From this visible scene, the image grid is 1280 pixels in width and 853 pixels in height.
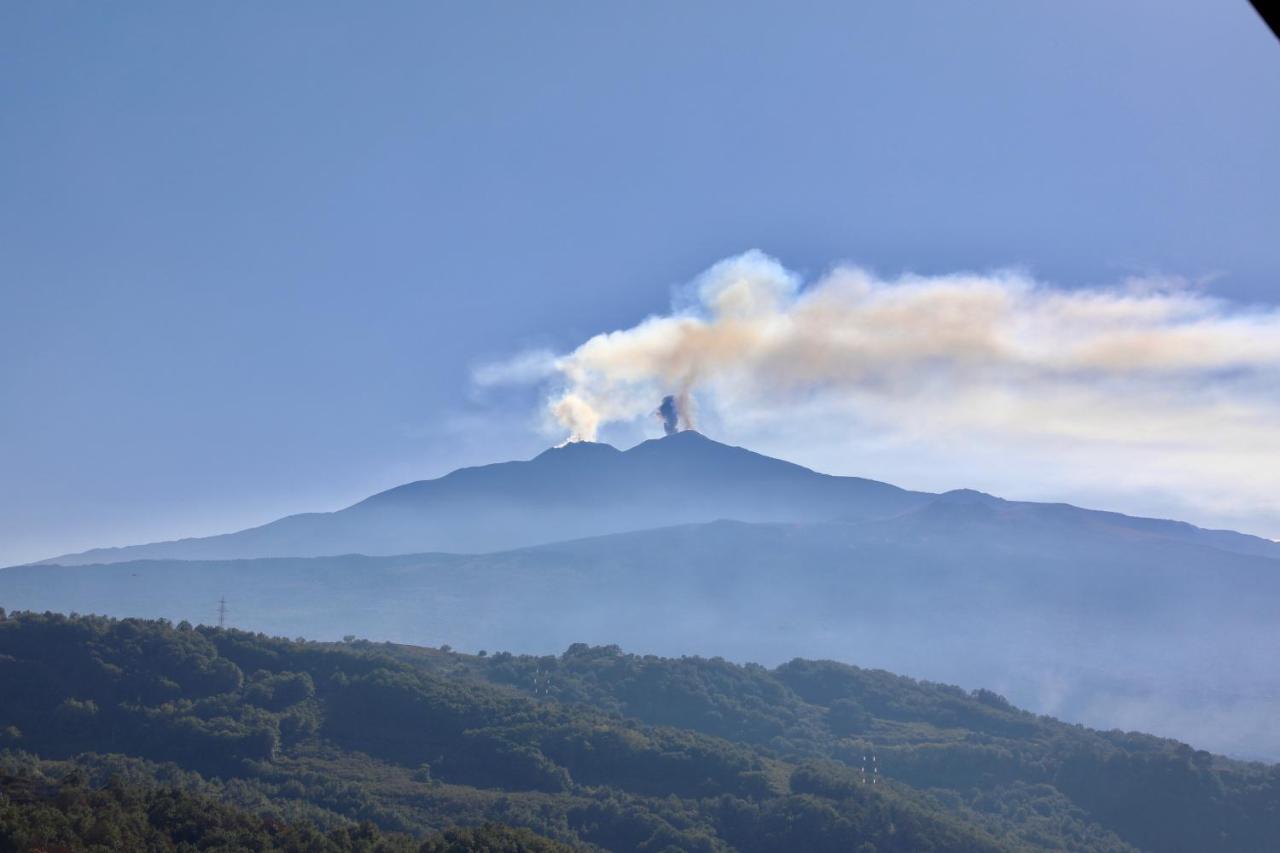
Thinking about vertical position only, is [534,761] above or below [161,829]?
below

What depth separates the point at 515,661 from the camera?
93.0 m

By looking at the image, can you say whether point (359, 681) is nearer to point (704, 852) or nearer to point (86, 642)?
point (86, 642)

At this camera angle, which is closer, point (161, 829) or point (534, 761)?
point (161, 829)

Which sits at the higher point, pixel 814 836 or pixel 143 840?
pixel 143 840

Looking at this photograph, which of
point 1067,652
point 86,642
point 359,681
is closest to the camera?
point 86,642

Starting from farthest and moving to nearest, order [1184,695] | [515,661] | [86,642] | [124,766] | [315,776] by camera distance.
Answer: [1184,695]
[515,661]
[86,642]
[315,776]
[124,766]

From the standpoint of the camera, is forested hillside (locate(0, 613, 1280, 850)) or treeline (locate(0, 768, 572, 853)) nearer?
treeline (locate(0, 768, 572, 853))

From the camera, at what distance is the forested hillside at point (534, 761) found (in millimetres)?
52250

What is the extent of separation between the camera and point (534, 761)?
61.1 meters

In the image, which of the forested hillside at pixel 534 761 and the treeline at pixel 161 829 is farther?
the forested hillside at pixel 534 761

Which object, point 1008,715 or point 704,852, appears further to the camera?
point 1008,715

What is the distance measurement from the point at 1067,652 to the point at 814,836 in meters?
152

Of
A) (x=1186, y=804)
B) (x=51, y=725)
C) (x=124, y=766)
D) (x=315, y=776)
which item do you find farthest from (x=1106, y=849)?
(x=51, y=725)

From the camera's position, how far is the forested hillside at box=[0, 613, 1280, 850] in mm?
52250
